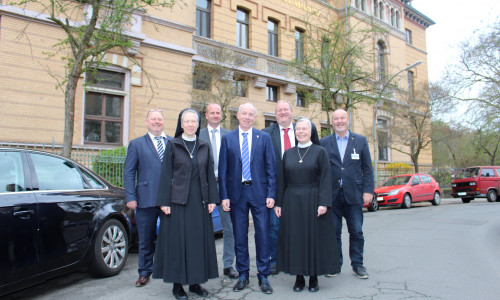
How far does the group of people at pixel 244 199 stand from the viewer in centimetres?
406

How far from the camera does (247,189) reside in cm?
445

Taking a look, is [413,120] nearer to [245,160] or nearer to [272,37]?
[272,37]

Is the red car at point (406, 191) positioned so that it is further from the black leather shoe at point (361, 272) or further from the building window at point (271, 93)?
the black leather shoe at point (361, 272)

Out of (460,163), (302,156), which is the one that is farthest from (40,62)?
(460,163)

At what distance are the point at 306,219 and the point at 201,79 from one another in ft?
40.3

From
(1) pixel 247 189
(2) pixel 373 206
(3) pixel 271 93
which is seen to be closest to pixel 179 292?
(1) pixel 247 189

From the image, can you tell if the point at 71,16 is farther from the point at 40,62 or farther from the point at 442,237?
the point at 442,237

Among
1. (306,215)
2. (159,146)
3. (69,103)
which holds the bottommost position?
(306,215)

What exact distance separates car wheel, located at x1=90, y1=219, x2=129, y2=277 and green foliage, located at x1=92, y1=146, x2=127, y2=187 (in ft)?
23.7

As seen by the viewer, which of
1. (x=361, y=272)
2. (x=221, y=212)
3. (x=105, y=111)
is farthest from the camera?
(x=105, y=111)

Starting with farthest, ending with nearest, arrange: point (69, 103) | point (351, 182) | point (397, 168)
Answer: point (397, 168)
point (69, 103)
point (351, 182)

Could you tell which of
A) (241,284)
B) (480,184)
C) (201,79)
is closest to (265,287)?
(241,284)

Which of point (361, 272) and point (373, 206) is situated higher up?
Result: point (373, 206)

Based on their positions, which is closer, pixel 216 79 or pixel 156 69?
pixel 216 79
